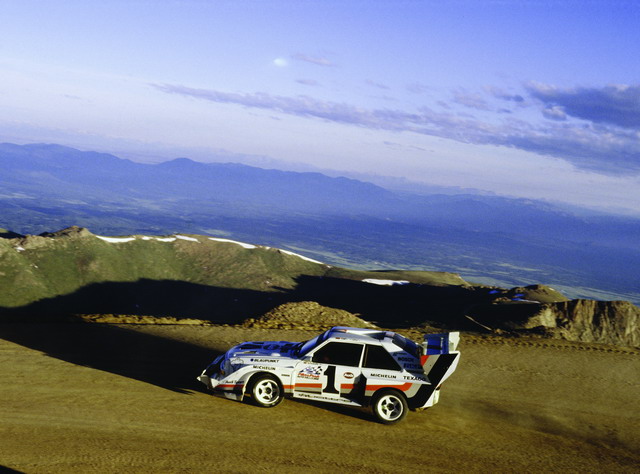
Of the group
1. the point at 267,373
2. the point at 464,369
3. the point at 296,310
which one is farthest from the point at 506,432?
the point at 296,310

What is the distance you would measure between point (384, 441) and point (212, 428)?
405 centimetres

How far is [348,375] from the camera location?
13.2 meters

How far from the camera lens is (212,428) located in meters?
12.0

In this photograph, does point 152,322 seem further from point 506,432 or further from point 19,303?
point 19,303

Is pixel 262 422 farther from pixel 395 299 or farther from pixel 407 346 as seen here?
pixel 395 299

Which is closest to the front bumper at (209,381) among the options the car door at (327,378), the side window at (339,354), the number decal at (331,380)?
the car door at (327,378)

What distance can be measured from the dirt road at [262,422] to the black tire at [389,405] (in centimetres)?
23

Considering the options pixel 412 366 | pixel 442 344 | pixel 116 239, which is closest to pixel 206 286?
pixel 116 239

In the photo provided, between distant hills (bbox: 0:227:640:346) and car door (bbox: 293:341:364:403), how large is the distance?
46.9 metres

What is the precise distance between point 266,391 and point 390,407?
10.5ft

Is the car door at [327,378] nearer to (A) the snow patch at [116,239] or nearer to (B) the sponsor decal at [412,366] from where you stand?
(B) the sponsor decal at [412,366]

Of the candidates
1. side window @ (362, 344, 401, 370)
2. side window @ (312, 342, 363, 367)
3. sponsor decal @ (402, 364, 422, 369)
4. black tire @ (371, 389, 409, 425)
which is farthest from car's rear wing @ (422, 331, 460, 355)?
side window @ (312, 342, 363, 367)

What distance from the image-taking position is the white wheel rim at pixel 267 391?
43.3ft

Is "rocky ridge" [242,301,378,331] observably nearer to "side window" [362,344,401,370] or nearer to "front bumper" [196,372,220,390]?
"front bumper" [196,372,220,390]
